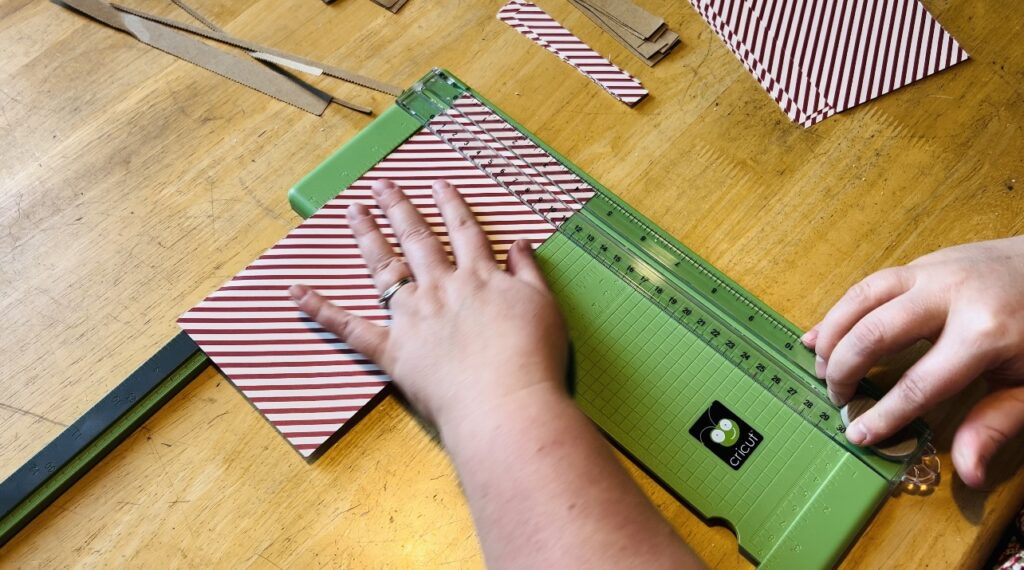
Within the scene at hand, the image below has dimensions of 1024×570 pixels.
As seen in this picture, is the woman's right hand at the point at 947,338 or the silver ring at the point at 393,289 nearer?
the woman's right hand at the point at 947,338

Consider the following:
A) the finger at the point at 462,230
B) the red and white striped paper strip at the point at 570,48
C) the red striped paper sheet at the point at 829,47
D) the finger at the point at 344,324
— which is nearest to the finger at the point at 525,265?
the finger at the point at 462,230

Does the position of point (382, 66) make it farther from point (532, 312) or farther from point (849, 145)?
point (849, 145)

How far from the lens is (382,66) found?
42.1 inches

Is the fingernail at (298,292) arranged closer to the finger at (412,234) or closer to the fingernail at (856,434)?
the finger at (412,234)

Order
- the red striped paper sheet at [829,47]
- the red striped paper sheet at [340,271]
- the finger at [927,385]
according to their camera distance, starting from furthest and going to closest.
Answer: the red striped paper sheet at [829,47] → the red striped paper sheet at [340,271] → the finger at [927,385]

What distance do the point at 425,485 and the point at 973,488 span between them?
584 mm

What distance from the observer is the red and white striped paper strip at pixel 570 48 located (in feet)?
3.43

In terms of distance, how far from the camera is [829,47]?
1.07 meters

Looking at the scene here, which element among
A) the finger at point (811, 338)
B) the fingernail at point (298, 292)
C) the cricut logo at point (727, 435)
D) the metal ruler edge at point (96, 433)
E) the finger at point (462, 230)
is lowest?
the metal ruler edge at point (96, 433)

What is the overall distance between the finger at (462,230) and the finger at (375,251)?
0.22 feet

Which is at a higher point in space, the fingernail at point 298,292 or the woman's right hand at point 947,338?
the woman's right hand at point 947,338

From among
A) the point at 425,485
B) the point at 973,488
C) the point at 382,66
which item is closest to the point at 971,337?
the point at 973,488

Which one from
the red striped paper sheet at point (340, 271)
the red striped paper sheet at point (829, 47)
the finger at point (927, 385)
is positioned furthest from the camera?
the red striped paper sheet at point (829, 47)

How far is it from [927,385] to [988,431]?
0.10m
